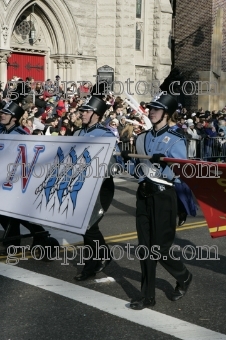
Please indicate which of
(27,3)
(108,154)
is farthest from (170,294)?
(27,3)

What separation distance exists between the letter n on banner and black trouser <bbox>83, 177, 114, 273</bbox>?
90cm

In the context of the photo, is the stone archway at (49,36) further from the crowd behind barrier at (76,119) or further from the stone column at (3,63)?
the crowd behind barrier at (76,119)

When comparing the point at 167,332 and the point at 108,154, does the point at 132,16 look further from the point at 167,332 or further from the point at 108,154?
the point at 167,332

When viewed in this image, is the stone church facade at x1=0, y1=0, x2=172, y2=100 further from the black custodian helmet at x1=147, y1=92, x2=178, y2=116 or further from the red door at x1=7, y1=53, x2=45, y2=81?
the black custodian helmet at x1=147, y1=92, x2=178, y2=116

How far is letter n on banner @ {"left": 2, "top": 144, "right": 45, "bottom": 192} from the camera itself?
8445 millimetres

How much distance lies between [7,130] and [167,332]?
4.13 metres

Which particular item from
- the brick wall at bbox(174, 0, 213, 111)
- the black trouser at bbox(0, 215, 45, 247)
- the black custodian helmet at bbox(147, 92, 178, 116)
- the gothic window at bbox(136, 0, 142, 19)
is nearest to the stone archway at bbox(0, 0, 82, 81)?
the gothic window at bbox(136, 0, 142, 19)

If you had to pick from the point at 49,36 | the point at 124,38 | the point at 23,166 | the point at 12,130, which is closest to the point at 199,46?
the point at 124,38

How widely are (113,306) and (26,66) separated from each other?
68.1 ft

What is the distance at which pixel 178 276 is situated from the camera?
23.0 ft

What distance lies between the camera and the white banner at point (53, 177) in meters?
7.57

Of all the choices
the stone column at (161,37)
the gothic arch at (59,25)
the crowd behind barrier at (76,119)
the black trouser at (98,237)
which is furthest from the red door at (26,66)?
the black trouser at (98,237)

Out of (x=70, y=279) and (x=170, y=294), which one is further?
(x=70, y=279)

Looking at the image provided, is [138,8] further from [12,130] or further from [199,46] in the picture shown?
[12,130]
